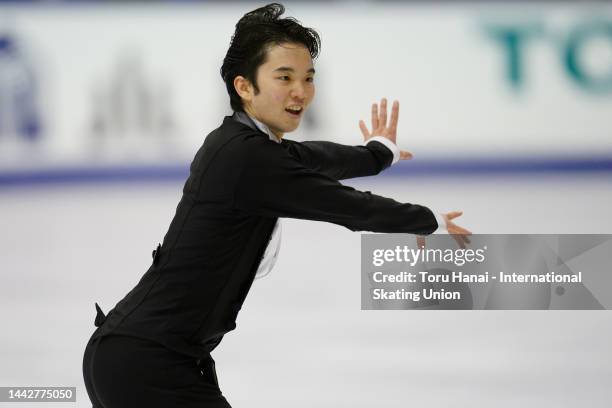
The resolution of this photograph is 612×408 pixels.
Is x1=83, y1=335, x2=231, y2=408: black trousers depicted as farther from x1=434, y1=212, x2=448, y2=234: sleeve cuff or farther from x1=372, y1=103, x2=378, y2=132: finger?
x1=372, y1=103, x2=378, y2=132: finger

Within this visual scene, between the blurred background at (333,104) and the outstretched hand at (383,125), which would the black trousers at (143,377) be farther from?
the blurred background at (333,104)

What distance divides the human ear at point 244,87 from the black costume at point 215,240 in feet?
0.32

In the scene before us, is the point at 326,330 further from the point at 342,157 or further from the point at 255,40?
the point at 255,40

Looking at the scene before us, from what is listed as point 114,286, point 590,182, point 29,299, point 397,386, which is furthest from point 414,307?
point 590,182

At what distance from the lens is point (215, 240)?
1604 millimetres

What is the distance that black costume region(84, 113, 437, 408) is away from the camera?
1.60m

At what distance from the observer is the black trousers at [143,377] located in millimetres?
1597

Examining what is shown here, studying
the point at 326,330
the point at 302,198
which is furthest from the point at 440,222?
the point at 326,330

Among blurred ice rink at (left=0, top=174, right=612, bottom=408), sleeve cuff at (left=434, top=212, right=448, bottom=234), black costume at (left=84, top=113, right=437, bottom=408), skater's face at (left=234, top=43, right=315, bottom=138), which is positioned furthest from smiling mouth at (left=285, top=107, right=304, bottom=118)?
blurred ice rink at (left=0, top=174, right=612, bottom=408)

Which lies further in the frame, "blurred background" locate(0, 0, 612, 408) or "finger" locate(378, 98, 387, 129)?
"blurred background" locate(0, 0, 612, 408)

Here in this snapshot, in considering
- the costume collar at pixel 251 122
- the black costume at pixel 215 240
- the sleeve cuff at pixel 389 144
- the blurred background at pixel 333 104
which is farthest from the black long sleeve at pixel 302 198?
the blurred background at pixel 333 104

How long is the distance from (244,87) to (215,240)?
343 mm

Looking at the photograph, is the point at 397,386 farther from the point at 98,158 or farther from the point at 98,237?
the point at 98,158

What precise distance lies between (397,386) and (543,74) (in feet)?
15.3
